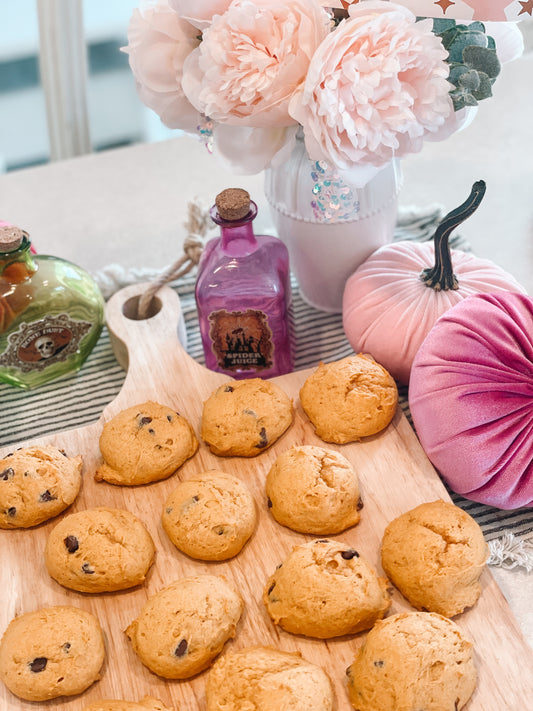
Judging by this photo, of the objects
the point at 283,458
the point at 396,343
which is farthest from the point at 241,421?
the point at 396,343

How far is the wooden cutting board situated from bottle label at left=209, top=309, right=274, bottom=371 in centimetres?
4

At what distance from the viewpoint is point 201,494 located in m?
0.77

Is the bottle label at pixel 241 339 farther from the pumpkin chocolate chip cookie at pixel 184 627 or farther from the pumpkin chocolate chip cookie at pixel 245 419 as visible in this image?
the pumpkin chocolate chip cookie at pixel 184 627

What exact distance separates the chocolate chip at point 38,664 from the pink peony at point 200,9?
60 centimetres

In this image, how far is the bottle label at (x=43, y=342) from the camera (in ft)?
3.12

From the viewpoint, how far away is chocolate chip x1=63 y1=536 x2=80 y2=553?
74 centimetres

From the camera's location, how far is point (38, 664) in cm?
67

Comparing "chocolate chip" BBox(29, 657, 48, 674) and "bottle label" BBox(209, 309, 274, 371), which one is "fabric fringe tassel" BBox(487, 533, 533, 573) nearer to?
"bottle label" BBox(209, 309, 274, 371)

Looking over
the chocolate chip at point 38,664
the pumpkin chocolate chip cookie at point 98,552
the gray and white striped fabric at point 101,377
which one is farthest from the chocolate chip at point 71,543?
the gray and white striped fabric at point 101,377

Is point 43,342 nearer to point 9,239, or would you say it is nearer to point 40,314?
point 40,314

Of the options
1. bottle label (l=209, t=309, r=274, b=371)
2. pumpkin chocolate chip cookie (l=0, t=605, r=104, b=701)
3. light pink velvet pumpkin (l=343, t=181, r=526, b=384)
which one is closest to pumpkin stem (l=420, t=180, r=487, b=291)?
light pink velvet pumpkin (l=343, t=181, r=526, b=384)

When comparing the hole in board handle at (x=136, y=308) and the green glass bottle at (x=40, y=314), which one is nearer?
the green glass bottle at (x=40, y=314)

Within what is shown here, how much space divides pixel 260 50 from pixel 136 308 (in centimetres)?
43

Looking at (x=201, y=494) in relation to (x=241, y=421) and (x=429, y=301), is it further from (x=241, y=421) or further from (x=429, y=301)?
(x=429, y=301)
